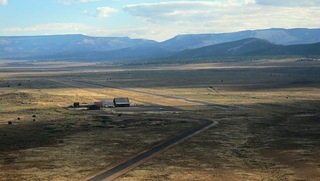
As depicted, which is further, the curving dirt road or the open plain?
the open plain

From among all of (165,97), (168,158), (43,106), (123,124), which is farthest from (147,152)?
(165,97)

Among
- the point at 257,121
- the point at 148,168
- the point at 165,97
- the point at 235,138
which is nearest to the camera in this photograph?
the point at 148,168

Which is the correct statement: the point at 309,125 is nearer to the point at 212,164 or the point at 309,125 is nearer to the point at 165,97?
the point at 212,164

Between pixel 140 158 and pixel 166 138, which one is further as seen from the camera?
pixel 166 138

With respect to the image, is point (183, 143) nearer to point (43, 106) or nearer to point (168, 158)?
point (168, 158)

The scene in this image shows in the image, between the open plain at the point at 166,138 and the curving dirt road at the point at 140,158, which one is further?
the open plain at the point at 166,138

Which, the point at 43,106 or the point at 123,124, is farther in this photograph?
the point at 43,106

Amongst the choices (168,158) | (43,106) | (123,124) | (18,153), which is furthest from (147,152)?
(43,106)

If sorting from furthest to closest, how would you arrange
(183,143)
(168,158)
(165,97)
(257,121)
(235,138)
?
(165,97), (257,121), (235,138), (183,143), (168,158)

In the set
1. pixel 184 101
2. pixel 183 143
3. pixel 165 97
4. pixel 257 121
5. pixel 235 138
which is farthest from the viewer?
pixel 165 97
